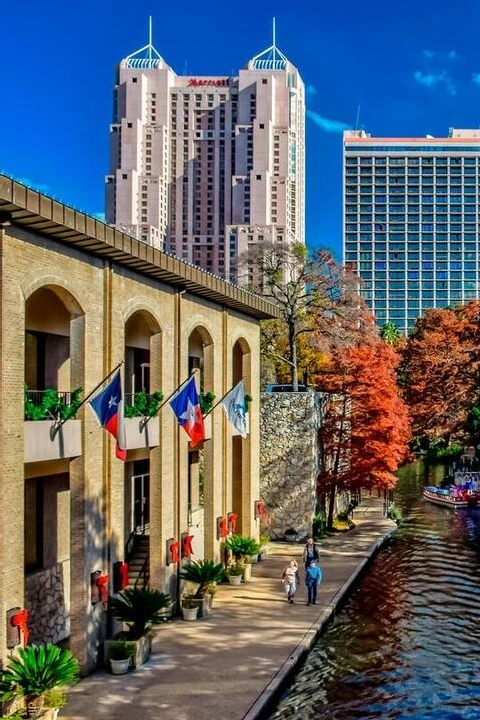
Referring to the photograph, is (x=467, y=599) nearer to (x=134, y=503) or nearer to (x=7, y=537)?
(x=134, y=503)

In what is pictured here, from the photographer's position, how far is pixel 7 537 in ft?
49.9

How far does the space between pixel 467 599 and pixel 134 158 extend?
156528mm

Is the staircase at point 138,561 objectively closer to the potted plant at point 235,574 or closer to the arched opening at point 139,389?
the arched opening at point 139,389

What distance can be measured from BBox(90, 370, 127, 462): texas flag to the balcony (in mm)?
772

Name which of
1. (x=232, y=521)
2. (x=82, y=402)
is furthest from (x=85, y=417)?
(x=232, y=521)

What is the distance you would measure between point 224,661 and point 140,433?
20.8 ft

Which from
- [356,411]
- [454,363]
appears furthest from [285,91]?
[356,411]

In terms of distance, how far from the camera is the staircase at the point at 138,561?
25094 millimetres

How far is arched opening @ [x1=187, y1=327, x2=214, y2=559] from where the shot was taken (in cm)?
2802

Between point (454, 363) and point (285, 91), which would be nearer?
point (454, 363)

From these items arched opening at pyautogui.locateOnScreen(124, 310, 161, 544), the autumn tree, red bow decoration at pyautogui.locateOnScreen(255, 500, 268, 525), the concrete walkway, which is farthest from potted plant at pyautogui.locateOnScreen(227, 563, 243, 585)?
the autumn tree

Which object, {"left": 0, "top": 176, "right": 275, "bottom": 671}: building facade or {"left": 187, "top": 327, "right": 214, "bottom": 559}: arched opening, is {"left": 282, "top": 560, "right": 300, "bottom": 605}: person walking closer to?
{"left": 0, "top": 176, "right": 275, "bottom": 671}: building facade

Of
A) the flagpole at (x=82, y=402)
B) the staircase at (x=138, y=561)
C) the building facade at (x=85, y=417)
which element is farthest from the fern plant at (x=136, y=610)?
the flagpole at (x=82, y=402)

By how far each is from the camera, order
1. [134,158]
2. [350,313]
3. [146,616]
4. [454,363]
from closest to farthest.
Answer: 1. [146,616]
2. [350,313]
3. [454,363]
4. [134,158]
